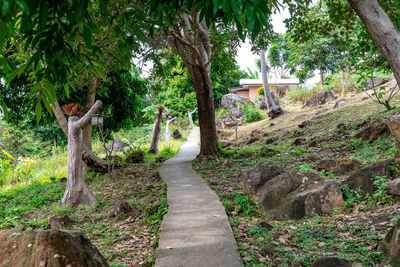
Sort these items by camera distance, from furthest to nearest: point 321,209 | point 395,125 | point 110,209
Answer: point 110,209, point 395,125, point 321,209

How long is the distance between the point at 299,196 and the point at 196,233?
1779 mm

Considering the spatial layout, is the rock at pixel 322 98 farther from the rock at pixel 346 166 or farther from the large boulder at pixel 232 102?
the rock at pixel 346 166

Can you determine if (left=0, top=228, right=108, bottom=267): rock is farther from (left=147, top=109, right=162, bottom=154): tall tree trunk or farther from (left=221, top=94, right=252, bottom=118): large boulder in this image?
(left=221, top=94, right=252, bottom=118): large boulder

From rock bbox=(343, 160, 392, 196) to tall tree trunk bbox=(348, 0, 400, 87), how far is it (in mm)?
1422

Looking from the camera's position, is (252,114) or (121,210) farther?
(252,114)

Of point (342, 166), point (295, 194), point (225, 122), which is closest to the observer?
point (295, 194)

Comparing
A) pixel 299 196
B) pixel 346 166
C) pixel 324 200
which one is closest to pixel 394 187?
pixel 324 200

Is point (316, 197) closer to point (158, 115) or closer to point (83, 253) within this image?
point (83, 253)

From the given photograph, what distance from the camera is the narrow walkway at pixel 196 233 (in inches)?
125

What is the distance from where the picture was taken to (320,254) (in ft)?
10.3

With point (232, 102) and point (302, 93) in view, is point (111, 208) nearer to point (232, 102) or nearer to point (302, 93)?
point (302, 93)

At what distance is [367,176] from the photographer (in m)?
4.63

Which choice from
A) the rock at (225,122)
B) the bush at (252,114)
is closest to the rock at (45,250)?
the bush at (252,114)

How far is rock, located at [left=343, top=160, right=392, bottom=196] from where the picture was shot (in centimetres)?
454
